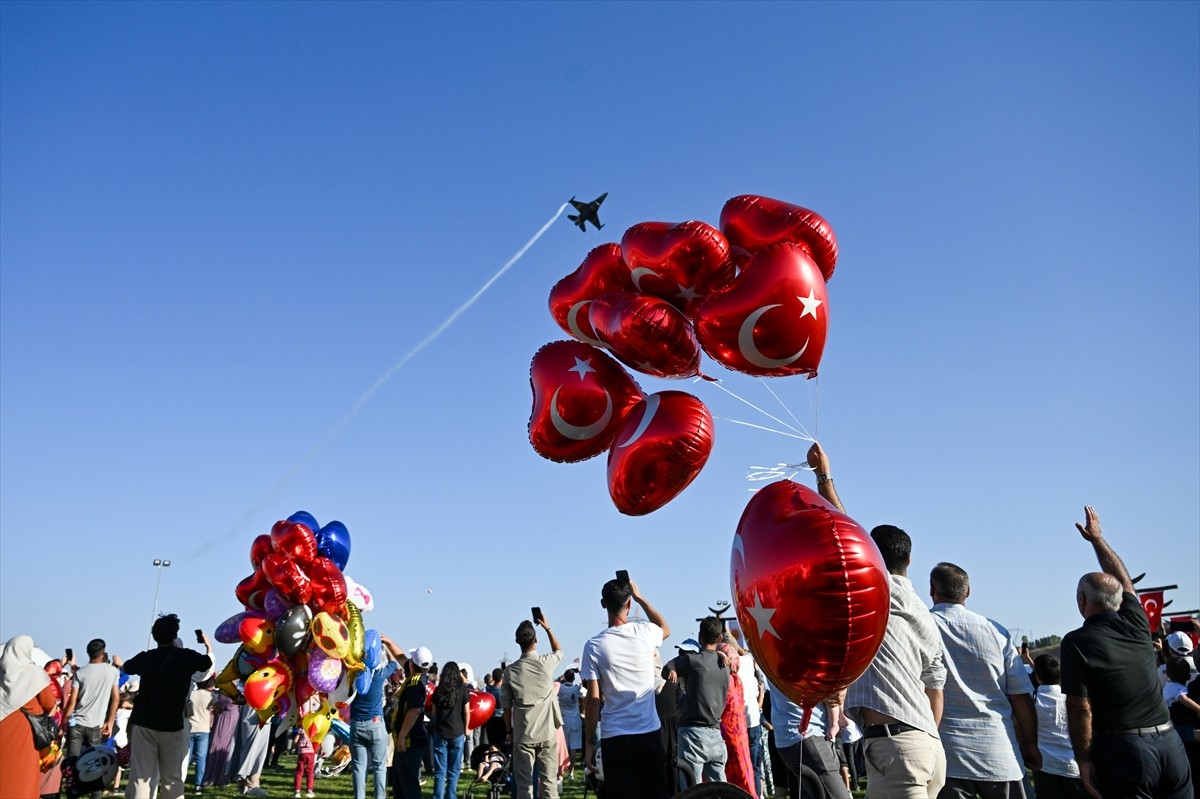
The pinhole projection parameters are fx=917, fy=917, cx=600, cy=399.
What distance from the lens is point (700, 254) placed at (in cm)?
476

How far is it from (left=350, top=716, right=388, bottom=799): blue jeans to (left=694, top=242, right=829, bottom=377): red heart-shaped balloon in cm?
680

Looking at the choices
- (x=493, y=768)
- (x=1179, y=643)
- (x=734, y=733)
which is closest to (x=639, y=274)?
(x=734, y=733)

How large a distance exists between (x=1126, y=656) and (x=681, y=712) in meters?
3.43

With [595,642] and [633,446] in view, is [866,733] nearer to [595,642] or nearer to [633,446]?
[633,446]

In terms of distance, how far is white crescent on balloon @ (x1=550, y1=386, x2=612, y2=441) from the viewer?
501 centimetres

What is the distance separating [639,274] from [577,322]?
2.00 feet

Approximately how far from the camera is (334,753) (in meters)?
14.7

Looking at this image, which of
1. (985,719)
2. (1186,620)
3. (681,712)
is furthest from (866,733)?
(1186,620)

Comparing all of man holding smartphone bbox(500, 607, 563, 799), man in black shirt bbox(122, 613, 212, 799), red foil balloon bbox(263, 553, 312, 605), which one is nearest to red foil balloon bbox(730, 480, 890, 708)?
man holding smartphone bbox(500, 607, 563, 799)

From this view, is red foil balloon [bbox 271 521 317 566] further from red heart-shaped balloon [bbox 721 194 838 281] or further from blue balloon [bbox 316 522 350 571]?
red heart-shaped balloon [bbox 721 194 838 281]

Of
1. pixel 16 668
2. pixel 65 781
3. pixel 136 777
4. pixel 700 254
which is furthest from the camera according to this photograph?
pixel 65 781

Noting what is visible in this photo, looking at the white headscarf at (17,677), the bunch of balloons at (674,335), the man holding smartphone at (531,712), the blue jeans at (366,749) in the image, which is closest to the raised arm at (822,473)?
the bunch of balloons at (674,335)

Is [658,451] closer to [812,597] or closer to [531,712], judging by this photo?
[812,597]

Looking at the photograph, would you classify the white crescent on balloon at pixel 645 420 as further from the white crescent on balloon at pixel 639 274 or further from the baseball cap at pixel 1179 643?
the baseball cap at pixel 1179 643
